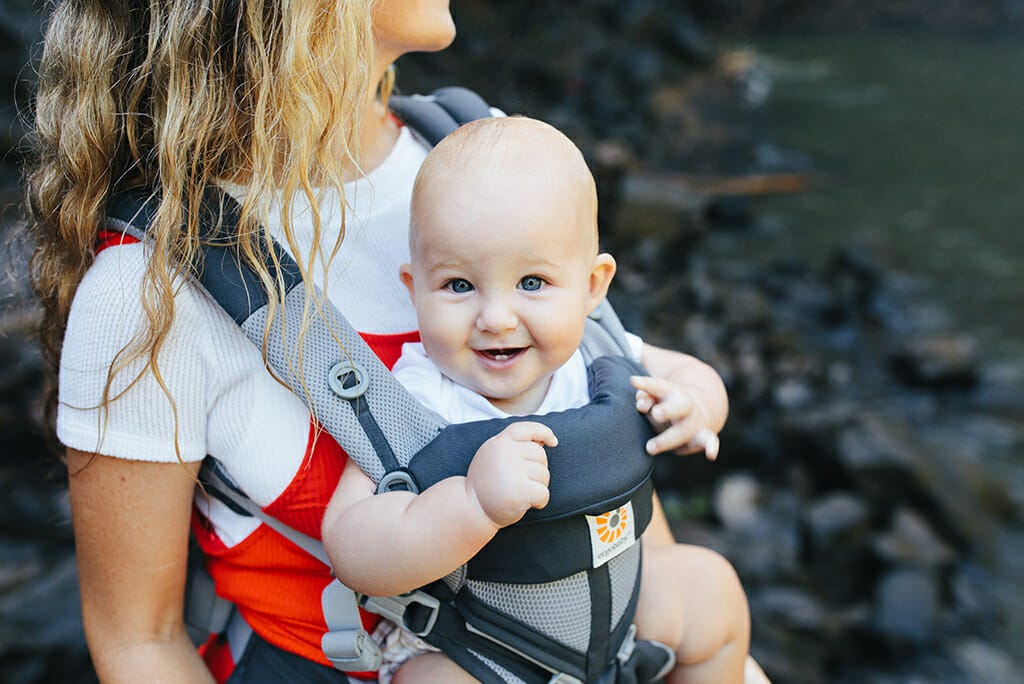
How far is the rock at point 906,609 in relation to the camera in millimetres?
3416

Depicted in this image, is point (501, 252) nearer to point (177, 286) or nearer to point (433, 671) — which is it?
point (177, 286)

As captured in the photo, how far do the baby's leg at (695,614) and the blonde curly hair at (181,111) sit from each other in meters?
0.74

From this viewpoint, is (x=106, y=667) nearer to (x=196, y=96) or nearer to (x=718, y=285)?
(x=196, y=96)

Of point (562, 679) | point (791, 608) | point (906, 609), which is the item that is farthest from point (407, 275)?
point (906, 609)

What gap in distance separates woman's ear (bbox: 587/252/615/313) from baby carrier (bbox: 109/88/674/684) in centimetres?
15

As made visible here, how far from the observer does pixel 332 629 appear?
1.45 meters

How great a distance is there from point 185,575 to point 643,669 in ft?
2.35

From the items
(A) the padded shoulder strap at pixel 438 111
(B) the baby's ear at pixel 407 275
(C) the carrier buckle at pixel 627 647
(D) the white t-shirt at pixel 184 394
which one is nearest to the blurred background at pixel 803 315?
(A) the padded shoulder strap at pixel 438 111

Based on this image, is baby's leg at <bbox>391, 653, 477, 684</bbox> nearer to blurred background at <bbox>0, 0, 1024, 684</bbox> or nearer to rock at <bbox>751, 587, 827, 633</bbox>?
blurred background at <bbox>0, 0, 1024, 684</bbox>

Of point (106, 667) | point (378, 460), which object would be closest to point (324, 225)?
point (378, 460)

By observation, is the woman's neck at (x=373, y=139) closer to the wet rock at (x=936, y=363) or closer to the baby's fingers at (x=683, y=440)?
the baby's fingers at (x=683, y=440)

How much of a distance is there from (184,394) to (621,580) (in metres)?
0.67

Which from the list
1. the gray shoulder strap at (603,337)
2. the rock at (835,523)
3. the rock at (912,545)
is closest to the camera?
the gray shoulder strap at (603,337)

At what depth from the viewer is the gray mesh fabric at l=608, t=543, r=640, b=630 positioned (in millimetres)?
1422
